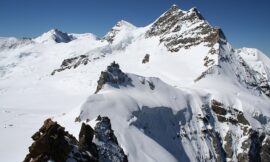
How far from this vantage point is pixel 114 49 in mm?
145375

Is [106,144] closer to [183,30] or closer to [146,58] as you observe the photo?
Answer: [146,58]

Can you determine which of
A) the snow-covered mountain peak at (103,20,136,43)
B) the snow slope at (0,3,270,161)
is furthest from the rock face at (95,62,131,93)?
the snow-covered mountain peak at (103,20,136,43)

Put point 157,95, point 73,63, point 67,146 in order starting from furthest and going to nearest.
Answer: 1. point 73,63
2. point 157,95
3. point 67,146

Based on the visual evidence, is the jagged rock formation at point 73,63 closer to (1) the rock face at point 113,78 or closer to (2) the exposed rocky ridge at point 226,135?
(1) the rock face at point 113,78

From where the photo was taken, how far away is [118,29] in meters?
169

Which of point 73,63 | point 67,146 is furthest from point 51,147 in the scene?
point 73,63

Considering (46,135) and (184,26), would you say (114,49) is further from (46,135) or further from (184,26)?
(46,135)

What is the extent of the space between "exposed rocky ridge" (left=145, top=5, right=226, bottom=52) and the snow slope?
1.39ft

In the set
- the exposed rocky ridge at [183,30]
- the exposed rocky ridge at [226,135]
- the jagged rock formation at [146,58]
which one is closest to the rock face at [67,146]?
the exposed rocky ridge at [226,135]

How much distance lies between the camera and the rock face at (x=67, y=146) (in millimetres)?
26078

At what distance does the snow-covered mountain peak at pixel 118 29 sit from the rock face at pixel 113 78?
296 feet

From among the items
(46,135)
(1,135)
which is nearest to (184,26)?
(1,135)

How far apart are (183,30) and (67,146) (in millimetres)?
103187

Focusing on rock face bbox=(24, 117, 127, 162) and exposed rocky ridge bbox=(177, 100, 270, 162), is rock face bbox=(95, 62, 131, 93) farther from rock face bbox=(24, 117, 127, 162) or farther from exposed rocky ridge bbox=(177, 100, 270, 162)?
rock face bbox=(24, 117, 127, 162)
